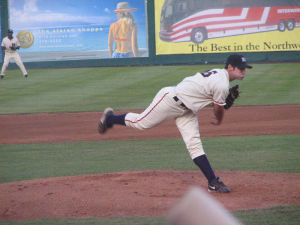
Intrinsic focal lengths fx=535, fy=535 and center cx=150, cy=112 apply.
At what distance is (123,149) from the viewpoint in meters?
9.37

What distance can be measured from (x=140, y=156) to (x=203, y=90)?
10.1 feet

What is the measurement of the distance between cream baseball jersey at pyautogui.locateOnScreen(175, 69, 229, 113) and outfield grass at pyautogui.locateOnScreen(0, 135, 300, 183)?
1996 mm

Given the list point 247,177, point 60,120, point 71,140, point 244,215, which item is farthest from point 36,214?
point 60,120

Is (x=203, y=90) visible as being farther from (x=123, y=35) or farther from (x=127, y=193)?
(x=123, y=35)

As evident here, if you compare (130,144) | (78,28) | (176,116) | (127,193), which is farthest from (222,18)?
(127,193)

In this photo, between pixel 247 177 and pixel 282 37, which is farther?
pixel 282 37

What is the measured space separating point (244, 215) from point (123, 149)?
14.4 feet

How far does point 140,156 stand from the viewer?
8.72 meters

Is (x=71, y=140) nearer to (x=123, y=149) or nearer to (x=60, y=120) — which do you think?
(x=123, y=149)

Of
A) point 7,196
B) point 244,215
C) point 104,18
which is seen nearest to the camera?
point 244,215

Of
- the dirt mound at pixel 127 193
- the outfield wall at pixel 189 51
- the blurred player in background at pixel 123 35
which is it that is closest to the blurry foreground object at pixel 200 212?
the dirt mound at pixel 127 193

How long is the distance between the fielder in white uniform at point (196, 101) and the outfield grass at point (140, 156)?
1.64 meters

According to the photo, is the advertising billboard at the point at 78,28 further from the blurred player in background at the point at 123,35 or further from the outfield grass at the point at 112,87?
the outfield grass at the point at 112,87

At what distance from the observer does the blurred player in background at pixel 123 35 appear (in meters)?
25.7
